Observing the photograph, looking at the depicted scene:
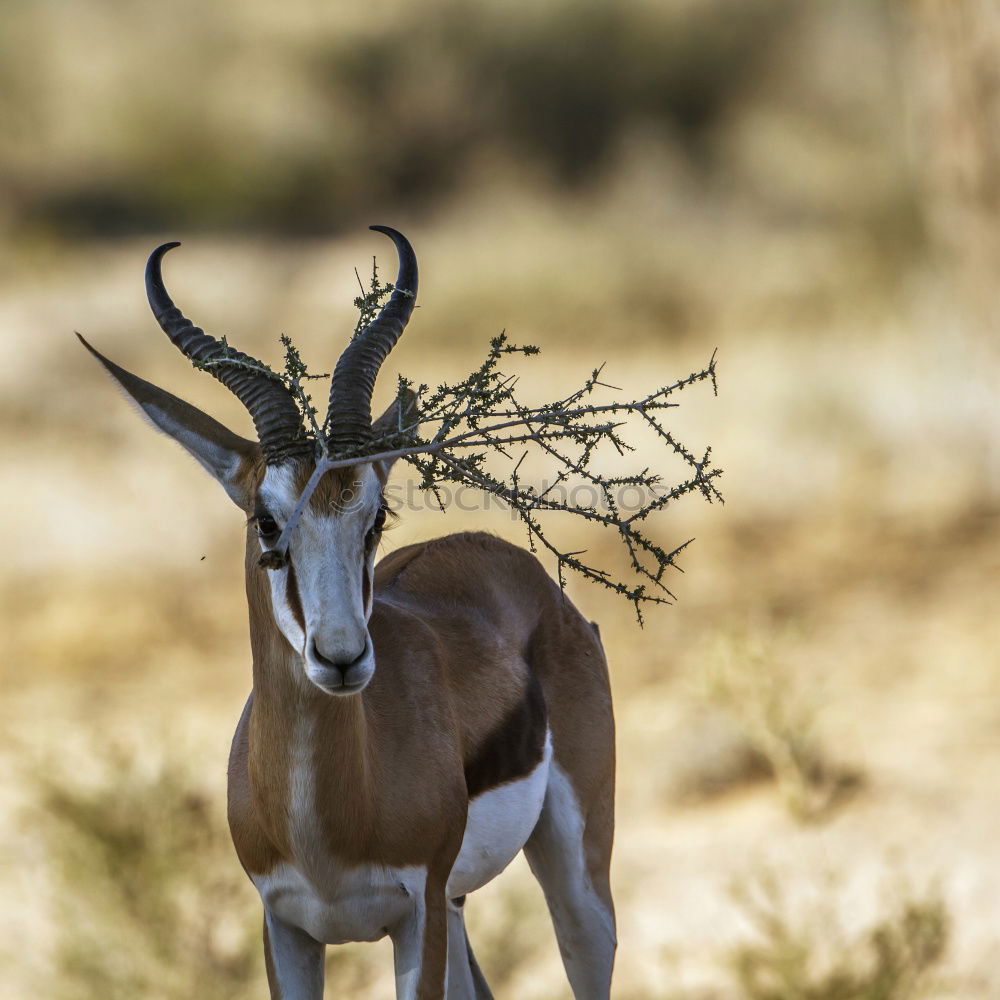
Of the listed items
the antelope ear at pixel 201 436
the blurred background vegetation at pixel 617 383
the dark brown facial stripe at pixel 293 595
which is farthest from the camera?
the blurred background vegetation at pixel 617 383

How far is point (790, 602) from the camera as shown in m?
14.8

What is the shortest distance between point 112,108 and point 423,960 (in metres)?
25.9

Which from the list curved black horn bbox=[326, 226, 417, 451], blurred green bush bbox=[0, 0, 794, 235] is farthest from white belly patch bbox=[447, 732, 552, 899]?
blurred green bush bbox=[0, 0, 794, 235]

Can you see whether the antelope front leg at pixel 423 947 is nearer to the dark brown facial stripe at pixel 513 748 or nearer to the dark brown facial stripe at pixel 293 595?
the dark brown facial stripe at pixel 513 748

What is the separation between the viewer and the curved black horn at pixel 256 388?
4.27m

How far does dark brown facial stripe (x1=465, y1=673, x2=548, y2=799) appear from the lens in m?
5.13

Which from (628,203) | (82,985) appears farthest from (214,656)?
(628,203)

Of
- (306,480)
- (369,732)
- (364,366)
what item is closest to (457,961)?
(369,732)

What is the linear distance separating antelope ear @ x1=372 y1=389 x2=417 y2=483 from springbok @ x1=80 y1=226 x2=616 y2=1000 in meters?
0.02

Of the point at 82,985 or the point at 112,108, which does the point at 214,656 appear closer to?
the point at 82,985

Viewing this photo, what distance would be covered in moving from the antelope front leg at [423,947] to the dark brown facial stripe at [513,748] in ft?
1.65

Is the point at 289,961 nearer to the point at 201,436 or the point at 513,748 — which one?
the point at 513,748

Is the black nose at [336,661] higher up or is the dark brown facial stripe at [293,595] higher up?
the dark brown facial stripe at [293,595]

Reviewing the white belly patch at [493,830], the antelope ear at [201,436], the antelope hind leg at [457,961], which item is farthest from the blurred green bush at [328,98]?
the antelope ear at [201,436]
